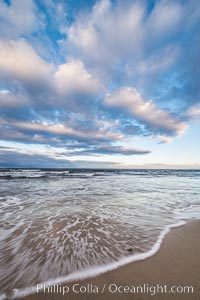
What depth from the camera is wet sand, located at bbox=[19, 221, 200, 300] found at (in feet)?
6.81

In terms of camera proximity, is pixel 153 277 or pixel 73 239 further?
pixel 73 239

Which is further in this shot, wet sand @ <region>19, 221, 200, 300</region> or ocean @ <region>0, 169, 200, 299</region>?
ocean @ <region>0, 169, 200, 299</region>

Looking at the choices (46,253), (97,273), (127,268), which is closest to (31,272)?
(46,253)

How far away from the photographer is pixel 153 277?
2.38 meters

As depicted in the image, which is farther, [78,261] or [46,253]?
[46,253]

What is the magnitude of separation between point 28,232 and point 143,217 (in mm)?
3569

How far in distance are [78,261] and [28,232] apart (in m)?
2.02

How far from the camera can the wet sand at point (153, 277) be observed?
6.81ft

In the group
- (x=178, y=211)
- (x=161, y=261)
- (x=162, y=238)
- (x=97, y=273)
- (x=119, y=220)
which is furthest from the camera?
(x=178, y=211)

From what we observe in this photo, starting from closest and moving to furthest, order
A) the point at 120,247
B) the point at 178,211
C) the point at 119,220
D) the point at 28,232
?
the point at 120,247, the point at 28,232, the point at 119,220, the point at 178,211

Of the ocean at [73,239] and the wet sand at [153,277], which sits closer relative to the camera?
the wet sand at [153,277]

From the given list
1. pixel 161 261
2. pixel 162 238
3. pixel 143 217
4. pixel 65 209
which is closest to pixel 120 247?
pixel 161 261

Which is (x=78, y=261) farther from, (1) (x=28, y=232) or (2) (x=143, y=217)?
(2) (x=143, y=217)

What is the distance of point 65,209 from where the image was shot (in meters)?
6.45
